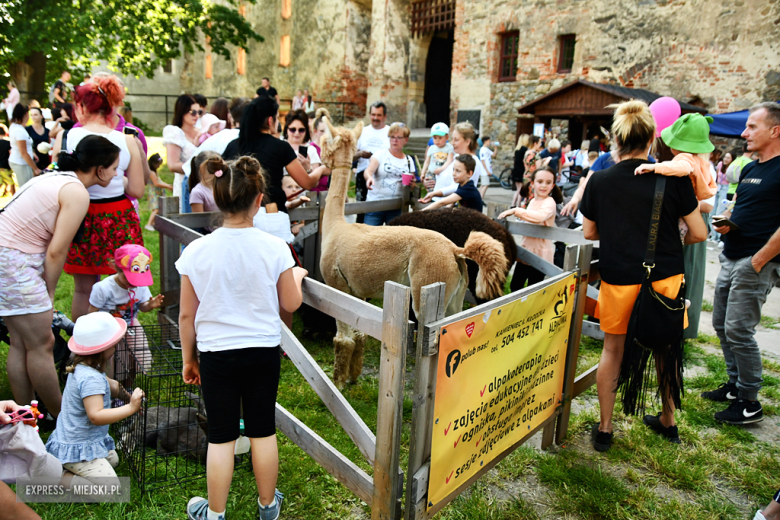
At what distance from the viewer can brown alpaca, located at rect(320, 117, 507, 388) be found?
11.9ft

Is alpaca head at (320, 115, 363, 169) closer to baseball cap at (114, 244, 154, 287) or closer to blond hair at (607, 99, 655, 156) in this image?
baseball cap at (114, 244, 154, 287)

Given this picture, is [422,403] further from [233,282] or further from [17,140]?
[17,140]

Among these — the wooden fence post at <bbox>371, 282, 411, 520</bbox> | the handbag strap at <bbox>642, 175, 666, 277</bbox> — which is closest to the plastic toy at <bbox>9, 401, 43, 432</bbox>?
the wooden fence post at <bbox>371, 282, 411, 520</bbox>

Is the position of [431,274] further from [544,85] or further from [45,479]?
[544,85]

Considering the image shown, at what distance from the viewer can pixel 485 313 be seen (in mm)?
2570

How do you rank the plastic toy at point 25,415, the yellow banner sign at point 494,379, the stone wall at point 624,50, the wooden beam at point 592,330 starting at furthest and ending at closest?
the stone wall at point 624,50
the wooden beam at point 592,330
the yellow banner sign at point 494,379
the plastic toy at point 25,415

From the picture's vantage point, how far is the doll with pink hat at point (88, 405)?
271 centimetres

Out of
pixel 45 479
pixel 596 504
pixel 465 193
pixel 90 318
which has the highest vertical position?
pixel 465 193

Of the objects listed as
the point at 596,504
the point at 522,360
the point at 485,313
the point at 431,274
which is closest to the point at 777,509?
the point at 596,504

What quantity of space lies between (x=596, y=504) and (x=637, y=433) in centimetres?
93

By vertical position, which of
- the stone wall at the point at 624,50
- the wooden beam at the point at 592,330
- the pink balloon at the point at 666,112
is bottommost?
the wooden beam at the point at 592,330

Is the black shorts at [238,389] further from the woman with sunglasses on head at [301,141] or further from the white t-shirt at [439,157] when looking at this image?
the white t-shirt at [439,157]

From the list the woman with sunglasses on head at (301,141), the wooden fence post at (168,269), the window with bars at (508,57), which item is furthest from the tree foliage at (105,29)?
the wooden fence post at (168,269)

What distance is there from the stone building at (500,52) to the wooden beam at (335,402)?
533 inches
